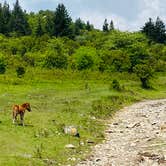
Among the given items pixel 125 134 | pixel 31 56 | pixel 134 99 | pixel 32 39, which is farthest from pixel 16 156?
pixel 32 39

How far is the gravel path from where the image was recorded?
92.0 feet

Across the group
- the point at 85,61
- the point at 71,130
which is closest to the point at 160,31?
the point at 85,61

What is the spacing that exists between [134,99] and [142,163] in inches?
1474

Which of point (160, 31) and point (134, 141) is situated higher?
point (160, 31)

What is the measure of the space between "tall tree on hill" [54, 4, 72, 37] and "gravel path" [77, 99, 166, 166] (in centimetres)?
9579

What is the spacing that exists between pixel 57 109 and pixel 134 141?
45.6 feet

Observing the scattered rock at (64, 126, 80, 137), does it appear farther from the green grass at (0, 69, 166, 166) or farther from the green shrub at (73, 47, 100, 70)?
the green shrub at (73, 47, 100, 70)

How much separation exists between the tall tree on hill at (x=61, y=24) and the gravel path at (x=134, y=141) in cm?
9579

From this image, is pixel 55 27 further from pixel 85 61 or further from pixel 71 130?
pixel 71 130

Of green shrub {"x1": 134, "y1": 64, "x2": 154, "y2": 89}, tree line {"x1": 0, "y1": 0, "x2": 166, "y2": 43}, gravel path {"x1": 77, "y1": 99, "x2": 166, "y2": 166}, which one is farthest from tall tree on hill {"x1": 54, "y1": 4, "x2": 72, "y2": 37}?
gravel path {"x1": 77, "y1": 99, "x2": 166, "y2": 166}

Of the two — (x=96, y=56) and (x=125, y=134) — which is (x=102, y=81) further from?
(x=125, y=134)

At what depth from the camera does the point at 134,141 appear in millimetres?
34719

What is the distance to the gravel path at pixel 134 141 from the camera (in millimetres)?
28048

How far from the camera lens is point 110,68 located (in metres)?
98.5
